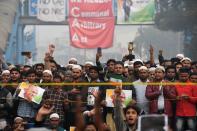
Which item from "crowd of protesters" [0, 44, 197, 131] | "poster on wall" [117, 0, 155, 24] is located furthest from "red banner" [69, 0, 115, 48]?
"crowd of protesters" [0, 44, 197, 131]

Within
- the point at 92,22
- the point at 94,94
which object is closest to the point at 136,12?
the point at 92,22

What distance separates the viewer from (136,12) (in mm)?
30156

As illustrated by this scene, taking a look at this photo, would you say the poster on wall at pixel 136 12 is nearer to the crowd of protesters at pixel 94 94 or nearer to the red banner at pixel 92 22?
the red banner at pixel 92 22

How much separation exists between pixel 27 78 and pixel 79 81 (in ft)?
2.95

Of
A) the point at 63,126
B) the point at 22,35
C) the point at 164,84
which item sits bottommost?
the point at 63,126

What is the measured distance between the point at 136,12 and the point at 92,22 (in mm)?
7754

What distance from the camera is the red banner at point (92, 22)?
2247cm

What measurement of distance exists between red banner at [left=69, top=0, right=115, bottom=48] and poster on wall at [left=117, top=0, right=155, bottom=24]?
5.08 metres

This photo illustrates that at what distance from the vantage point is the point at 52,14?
84.4 feet

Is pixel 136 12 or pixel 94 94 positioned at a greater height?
pixel 136 12

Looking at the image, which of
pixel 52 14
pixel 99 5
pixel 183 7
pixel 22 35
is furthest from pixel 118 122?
pixel 183 7

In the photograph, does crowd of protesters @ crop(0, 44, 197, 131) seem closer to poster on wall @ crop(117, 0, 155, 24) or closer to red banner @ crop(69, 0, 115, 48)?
red banner @ crop(69, 0, 115, 48)

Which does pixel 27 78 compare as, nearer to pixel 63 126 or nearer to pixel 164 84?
pixel 63 126

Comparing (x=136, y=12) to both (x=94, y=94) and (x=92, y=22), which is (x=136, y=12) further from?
(x=94, y=94)
